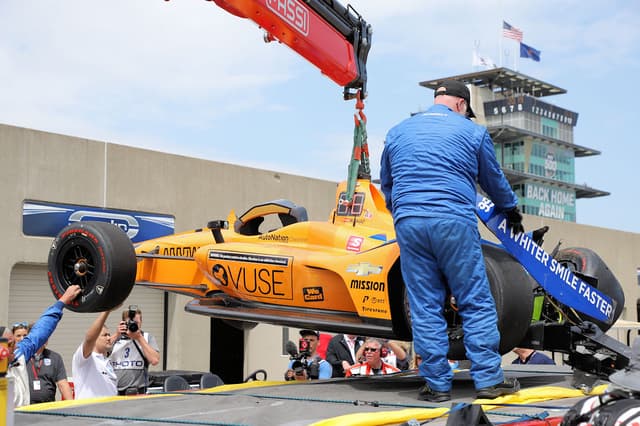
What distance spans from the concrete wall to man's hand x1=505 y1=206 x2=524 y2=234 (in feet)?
29.1

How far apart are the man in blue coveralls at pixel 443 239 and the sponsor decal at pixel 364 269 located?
52cm

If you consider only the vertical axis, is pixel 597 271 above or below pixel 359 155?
below

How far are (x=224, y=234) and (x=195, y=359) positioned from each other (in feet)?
27.2

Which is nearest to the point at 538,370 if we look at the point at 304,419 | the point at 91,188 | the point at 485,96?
the point at 304,419

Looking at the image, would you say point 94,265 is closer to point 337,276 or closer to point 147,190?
point 337,276

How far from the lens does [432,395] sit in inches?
177

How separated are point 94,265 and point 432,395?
236cm

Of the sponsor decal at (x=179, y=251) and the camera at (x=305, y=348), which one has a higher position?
the sponsor decal at (x=179, y=251)

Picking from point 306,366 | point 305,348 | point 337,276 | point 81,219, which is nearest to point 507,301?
point 337,276

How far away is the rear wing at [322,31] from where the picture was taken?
7438 mm

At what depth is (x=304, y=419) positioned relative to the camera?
3.65 metres

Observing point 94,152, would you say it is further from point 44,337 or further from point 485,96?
point 485,96

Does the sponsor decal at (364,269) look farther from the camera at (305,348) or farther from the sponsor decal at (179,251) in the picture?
the camera at (305,348)

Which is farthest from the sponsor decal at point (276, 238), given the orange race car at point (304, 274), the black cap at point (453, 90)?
the black cap at point (453, 90)
